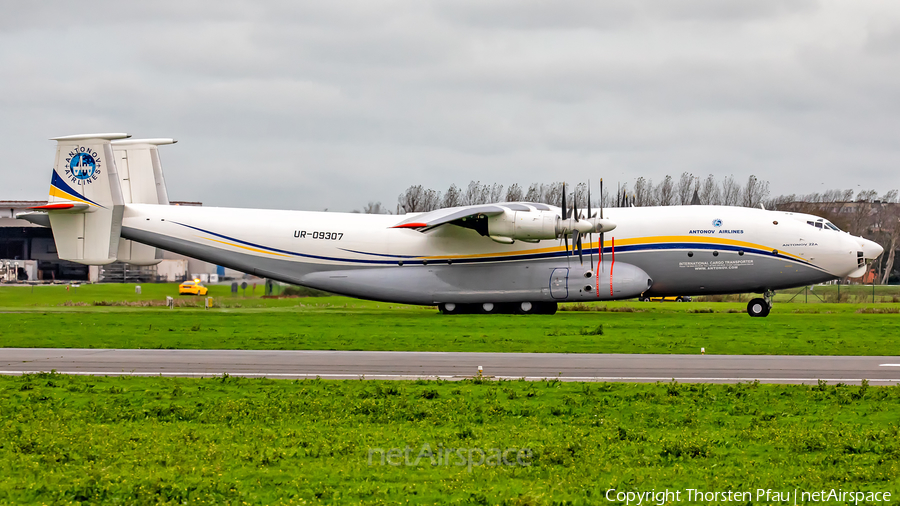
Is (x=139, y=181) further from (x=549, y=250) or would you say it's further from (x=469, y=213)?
(x=549, y=250)

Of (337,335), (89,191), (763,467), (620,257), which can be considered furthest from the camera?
(89,191)

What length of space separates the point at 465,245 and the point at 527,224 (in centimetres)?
371

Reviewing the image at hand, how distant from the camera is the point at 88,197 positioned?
39000 mm

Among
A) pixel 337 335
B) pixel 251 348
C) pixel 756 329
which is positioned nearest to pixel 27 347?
pixel 251 348

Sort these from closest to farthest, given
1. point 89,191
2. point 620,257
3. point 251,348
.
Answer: point 251,348, point 620,257, point 89,191

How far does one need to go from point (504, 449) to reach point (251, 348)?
568 inches

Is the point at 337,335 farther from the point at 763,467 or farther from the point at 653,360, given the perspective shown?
the point at 763,467

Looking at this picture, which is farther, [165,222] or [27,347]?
[165,222]

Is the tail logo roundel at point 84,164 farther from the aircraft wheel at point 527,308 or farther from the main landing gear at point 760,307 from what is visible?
the main landing gear at point 760,307

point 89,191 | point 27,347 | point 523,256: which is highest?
point 89,191

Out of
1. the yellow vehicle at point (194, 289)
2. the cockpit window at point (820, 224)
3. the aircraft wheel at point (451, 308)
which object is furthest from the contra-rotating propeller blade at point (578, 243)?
the yellow vehicle at point (194, 289)

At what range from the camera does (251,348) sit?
23125 millimetres

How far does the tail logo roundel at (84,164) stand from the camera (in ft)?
128

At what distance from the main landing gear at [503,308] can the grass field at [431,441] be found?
2247 cm
